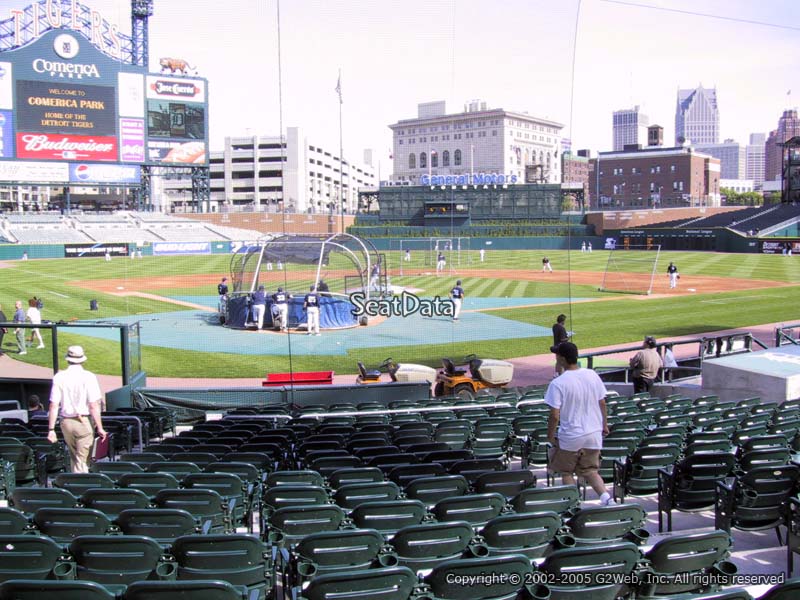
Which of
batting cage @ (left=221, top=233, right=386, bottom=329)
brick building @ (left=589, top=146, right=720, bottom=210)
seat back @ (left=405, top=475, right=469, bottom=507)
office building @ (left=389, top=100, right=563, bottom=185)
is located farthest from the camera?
brick building @ (left=589, top=146, right=720, bottom=210)

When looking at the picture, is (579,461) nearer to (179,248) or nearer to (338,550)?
(338,550)

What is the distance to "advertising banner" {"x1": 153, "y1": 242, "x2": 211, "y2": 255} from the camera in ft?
181

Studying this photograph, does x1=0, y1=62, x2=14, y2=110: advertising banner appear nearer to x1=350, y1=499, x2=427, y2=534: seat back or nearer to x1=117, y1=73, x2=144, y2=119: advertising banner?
x1=117, y1=73, x2=144, y2=119: advertising banner

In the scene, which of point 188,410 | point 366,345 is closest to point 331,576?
point 188,410

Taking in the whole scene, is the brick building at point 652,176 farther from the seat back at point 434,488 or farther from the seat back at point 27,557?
the seat back at point 27,557

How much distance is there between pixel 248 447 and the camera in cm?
771

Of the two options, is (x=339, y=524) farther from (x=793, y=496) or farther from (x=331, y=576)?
(x=793, y=496)

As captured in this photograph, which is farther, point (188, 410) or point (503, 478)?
point (188, 410)

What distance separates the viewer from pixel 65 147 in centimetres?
4628

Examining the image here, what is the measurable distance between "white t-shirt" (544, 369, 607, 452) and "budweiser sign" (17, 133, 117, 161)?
46452mm

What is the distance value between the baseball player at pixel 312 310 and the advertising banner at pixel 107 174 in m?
31.8

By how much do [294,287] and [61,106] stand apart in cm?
2503

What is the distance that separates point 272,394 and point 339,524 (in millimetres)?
9276

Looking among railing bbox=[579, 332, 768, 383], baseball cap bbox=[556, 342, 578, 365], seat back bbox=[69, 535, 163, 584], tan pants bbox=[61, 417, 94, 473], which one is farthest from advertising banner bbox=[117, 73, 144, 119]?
seat back bbox=[69, 535, 163, 584]
